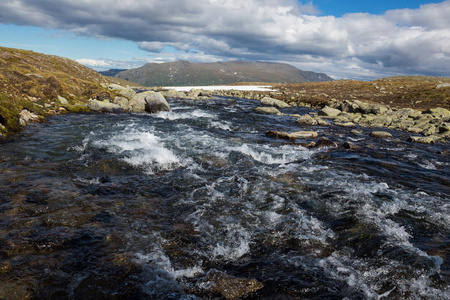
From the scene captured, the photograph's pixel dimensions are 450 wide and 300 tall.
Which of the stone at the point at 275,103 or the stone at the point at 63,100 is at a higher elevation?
the stone at the point at 275,103

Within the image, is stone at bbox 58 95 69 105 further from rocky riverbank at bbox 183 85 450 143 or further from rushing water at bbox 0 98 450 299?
rocky riverbank at bbox 183 85 450 143

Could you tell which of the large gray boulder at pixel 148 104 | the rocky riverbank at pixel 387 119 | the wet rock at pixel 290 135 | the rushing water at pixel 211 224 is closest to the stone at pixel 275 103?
the rocky riverbank at pixel 387 119

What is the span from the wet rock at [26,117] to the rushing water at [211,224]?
414cm

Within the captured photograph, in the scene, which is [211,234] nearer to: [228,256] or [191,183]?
[228,256]

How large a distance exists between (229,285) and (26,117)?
18710 millimetres

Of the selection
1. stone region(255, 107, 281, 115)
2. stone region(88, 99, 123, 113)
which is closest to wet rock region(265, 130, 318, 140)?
stone region(255, 107, 281, 115)

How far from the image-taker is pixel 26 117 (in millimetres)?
16547

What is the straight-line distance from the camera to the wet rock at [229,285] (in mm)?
4578

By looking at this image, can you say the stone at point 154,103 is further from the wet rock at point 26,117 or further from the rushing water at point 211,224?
the rushing water at point 211,224

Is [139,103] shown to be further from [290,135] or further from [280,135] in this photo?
[290,135]

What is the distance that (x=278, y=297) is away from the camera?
14.8ft

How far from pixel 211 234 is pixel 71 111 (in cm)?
2276

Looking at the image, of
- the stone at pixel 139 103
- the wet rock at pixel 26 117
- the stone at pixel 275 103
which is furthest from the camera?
the stone at pixel 275 103

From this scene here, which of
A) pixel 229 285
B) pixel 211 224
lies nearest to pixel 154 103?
pixel 211 224
